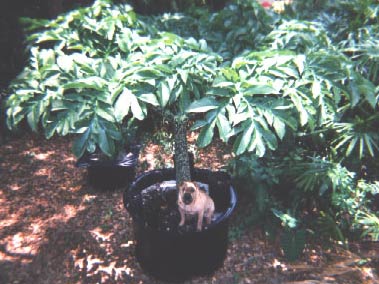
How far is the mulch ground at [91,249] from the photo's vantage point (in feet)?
8.73

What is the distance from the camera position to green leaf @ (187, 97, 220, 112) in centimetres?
160

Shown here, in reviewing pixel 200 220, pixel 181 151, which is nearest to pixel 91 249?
pixel 200 220

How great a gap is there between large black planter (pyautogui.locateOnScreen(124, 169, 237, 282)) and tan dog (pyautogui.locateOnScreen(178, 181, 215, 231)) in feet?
0.29

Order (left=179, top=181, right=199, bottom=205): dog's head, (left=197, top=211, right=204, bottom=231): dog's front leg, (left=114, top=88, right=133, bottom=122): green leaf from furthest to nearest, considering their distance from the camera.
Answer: (left=197, top=211, right=204, bottom=231): dog's front leg, (left=179, top=181, right=199, bottom=205): dog's head, (left=114, top=88, right=133, bottom=122): green leaf

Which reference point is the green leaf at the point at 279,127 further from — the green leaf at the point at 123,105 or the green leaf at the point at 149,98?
the green leaf at the point at 123,105

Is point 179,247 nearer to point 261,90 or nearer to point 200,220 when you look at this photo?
point 200,220

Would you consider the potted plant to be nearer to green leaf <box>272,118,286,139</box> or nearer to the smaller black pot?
green leaf <box>272,118,286,139</box>

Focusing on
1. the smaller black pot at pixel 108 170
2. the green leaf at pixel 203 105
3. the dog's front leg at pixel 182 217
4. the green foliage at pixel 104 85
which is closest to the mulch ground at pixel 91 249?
the smaller black pot at pixel 108 170

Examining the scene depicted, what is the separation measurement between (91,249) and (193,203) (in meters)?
1.15

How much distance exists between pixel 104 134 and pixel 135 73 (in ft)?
1.14

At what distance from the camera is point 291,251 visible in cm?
271

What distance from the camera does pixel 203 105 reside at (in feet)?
5.33

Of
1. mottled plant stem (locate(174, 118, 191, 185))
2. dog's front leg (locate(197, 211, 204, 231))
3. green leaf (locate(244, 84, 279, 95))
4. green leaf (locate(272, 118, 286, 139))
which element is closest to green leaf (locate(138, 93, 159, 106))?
green leaf (locate(244, 84, 279, 95))

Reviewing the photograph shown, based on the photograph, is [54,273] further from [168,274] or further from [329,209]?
[329,209]
